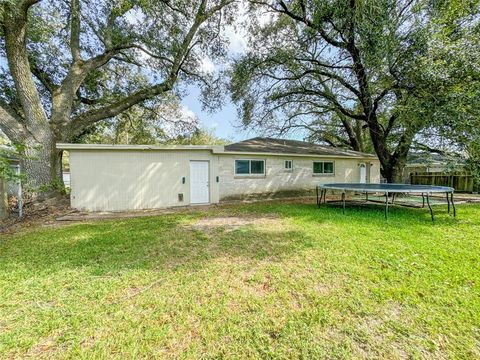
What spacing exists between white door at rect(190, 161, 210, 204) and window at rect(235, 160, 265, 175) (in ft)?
5.37

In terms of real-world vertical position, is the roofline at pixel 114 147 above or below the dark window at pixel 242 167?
above

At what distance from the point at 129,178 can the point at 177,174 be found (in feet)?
6.06

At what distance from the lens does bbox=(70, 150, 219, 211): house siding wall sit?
27.1ft

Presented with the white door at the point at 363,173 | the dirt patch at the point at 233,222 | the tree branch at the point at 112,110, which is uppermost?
the tree branch at the point at 112,110

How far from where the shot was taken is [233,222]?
6.68 meters

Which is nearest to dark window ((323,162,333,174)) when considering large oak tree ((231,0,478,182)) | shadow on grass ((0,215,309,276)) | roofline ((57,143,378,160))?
roofline ((57,143,378,160))

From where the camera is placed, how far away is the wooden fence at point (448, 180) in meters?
14.2

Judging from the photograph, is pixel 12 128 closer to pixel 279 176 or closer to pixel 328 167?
pixel 279 176

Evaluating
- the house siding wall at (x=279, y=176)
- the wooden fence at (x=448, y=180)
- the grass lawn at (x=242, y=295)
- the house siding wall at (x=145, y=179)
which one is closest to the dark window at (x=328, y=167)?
the house siding wall at (x=279, y=176)

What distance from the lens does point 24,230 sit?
6.05 metres

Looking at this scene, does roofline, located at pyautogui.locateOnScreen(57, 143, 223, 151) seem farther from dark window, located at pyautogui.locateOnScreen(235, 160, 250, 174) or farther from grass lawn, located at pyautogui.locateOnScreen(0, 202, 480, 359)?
grass lawn, located at pyautogui.locateOnScreen(0, 202, 480, 359)

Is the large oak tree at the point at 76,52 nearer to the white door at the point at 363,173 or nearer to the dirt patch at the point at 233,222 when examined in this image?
the dirt patch at the point at 233,222

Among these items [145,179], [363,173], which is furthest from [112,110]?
[363,173]

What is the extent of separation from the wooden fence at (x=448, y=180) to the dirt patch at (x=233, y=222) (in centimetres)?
1318
